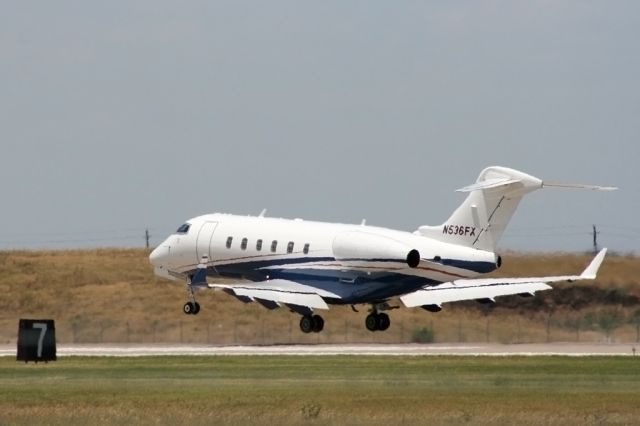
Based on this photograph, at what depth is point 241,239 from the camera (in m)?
70.6

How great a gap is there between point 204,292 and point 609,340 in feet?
73.6

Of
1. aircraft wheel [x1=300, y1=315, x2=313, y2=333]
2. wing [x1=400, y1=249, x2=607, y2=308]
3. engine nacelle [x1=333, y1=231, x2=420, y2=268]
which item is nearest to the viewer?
engine nacelle [x1=333, y1=231, x2=420, y2=268]

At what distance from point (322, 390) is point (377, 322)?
2494 cm

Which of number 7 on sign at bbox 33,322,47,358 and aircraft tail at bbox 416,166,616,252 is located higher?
aircraft tail at bbox 416,166,616,252

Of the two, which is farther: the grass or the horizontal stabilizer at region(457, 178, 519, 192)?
the horizontal stabilizer at region(457, 178, 519, 192)

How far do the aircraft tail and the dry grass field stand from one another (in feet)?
22.2

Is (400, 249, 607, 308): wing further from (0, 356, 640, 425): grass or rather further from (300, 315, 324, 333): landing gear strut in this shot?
(0, 356, 640, 425): grass

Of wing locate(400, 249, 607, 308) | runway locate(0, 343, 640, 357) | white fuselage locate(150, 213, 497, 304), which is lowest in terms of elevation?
runway locate(0, 343, 640, 357)

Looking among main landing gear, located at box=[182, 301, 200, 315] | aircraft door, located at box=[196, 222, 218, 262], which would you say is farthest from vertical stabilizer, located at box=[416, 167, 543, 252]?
main landing gear, located at box=[182, 301, 200, 315]

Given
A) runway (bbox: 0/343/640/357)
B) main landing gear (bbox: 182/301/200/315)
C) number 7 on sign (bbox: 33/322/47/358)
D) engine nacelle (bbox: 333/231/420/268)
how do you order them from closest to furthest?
number 7 on sign (bbox: 33/322/47/358) < runway (bbox: 0/343/640/357) < engine nacelle (bbox: 333/231/420/268) < main landing gear (bbox: 182/301/200/315)

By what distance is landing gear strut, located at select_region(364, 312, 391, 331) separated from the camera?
68812 millimetres

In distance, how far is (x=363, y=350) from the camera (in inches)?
2542

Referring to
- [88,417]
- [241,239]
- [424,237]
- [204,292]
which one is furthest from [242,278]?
[88,417]

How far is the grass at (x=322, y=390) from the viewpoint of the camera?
36.7m
